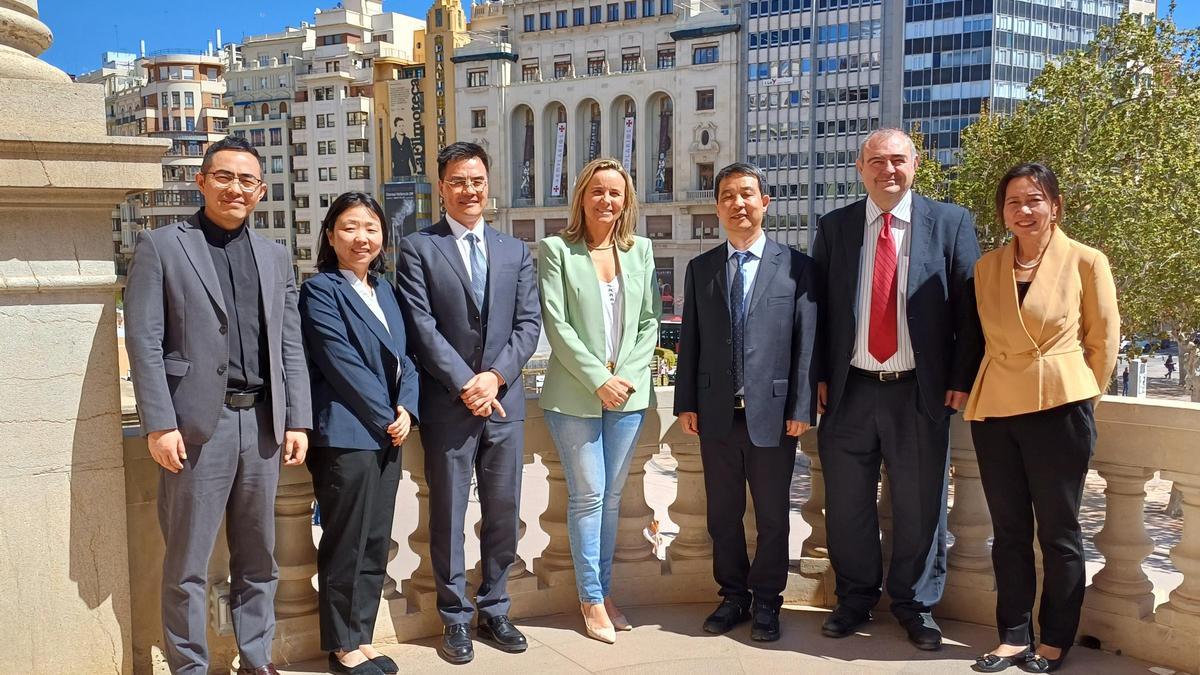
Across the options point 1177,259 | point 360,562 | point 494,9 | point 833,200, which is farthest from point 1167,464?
point 494,9

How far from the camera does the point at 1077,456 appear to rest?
334 centimetres

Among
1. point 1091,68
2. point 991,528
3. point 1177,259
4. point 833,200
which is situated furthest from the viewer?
point 833,200

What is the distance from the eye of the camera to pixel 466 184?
146 inches

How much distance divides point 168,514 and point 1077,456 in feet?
9.23

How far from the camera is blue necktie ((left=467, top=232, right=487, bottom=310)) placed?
3.68m

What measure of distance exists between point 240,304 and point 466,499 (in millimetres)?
1036

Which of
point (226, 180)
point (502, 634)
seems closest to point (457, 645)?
point (502, 634)

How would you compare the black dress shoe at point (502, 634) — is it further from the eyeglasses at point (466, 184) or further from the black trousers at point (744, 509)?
the eyeglasses at point (466, 184)

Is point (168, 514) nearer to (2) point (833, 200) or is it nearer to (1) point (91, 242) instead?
(1) point (91, 242)

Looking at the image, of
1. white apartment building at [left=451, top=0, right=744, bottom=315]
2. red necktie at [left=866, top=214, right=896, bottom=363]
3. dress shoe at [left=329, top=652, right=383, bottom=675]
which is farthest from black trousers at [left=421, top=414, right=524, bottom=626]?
white apartment building at [left=451, top=0, right=744, bottom=315]

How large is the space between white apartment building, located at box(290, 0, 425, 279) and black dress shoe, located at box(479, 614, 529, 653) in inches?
2740

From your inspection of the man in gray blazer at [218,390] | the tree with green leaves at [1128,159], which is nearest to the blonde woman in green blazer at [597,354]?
the man in gray blazer at [218,390]

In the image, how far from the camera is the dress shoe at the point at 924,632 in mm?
3692

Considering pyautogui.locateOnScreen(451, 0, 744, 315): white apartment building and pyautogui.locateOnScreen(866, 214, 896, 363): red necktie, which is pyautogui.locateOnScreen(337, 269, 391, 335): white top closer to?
pyautogui.locateOnScreen(866, 214, 896, 363): red necktie
